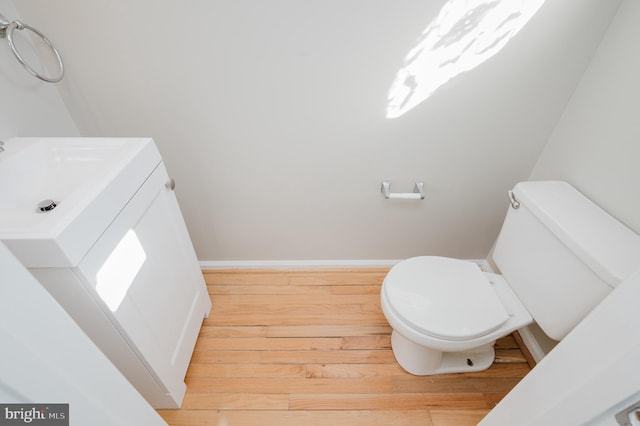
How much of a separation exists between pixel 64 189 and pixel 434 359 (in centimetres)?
152

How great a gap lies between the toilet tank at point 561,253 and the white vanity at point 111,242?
1316mm

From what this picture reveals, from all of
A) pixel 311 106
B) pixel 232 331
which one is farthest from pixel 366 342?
pixel 311 106

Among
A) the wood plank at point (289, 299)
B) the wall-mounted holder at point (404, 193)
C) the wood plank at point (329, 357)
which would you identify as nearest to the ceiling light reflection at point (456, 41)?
the wall-mounted holder at point (404, 193)

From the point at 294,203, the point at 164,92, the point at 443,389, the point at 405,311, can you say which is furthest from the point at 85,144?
the point at 443,389

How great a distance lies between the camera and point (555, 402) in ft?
2.07

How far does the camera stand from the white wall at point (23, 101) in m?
1.01

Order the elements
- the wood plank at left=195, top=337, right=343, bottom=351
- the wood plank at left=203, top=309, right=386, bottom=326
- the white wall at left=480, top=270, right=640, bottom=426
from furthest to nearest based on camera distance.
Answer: the wood plank at left=203, top=309, right=386, bottom=326 < the wood plank at left=195, top=337, right=343, bottom=351 < the white wall at left=480, top=270, right=640, bottom=426

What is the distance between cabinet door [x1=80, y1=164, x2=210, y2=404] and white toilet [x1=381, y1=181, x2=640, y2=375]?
0.83 m

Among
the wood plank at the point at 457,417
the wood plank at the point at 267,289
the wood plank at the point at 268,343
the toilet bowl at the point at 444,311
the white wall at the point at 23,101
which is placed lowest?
the wood plank at the point at 457,417

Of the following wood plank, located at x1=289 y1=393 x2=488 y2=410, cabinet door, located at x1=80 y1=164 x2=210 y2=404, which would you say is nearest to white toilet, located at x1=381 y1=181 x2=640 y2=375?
wood plank, located at x1=289 y1=393 x2=488 y2=410

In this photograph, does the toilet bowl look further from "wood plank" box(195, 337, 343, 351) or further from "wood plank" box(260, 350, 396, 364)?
"wood plank" box(195, 337, 343, 351)

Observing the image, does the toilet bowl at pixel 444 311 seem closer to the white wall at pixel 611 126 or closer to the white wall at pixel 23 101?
the white wall at pixel 611 126

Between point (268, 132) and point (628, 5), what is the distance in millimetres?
1302

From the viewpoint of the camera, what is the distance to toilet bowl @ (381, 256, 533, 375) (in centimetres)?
105
